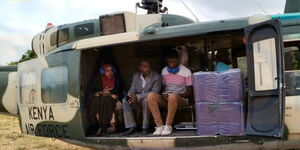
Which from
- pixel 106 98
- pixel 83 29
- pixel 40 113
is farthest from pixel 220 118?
pixel 83 29

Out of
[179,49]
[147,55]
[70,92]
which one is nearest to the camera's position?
[70,92]

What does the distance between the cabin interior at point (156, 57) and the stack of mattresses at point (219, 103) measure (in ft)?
2.42

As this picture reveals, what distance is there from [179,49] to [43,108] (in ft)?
7.71

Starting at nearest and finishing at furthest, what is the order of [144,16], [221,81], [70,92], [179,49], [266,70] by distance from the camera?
1. [266,70]
2. [221,81]
3. [70,92]
4. [179,49]
5. [144,16]

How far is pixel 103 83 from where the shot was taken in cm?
630

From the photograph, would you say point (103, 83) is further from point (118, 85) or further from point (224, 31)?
point (224, 31)

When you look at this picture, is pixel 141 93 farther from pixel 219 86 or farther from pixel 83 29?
pixel 83 29

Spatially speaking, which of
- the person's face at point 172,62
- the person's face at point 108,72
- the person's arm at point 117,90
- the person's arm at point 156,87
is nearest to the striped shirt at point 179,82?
the person's face at point 172,62

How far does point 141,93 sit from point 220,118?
1.41 metres

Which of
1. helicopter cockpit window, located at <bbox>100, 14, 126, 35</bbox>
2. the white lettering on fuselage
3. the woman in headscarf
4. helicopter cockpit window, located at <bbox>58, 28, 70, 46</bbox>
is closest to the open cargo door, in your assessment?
the woman in headscarf

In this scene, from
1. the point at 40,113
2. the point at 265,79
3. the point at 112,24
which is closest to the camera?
the point at 265,79

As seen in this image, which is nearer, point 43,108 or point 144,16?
point 43,108

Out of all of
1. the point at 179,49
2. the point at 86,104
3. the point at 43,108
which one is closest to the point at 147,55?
the point at 179,49

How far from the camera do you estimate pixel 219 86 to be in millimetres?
5086
